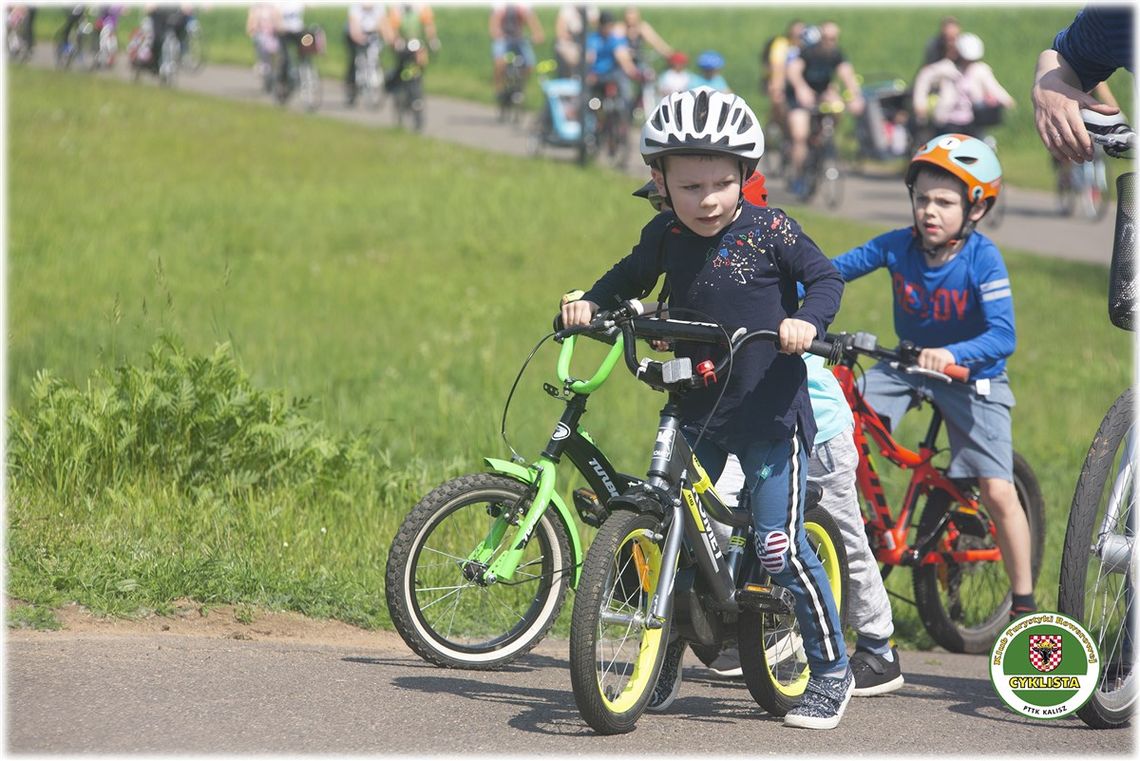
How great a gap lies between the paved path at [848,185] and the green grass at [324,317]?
1691 millimetres

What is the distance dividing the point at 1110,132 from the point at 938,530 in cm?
Answer: 247

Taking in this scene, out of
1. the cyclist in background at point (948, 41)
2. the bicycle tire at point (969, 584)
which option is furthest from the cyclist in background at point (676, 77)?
the bicycle tire at point (969, 584)

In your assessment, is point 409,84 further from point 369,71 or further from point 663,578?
point 663,578

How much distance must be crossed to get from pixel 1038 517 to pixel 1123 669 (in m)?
2.08

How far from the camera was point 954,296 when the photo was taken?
6.38 meters

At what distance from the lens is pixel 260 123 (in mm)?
24547

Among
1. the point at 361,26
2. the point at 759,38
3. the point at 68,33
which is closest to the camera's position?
the point at 361,26

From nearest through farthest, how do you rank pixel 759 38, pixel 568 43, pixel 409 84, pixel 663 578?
1. pixel 663 578
2. pixel 409 84
3. pixel 568 43
4. pixel 759 38

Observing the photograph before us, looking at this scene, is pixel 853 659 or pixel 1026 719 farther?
pixel 853 659

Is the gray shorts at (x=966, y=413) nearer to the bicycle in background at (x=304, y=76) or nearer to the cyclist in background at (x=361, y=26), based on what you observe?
the cyclist in background at (x=361, y=26)

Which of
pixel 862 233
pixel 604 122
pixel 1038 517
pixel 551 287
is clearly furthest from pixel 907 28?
pixel 1038 517

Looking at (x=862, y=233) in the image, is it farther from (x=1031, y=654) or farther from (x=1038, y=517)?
(x=1031, y=654)

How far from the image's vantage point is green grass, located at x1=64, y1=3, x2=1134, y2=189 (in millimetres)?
34188

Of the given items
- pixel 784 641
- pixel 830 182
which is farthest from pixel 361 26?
pixel 784 641
